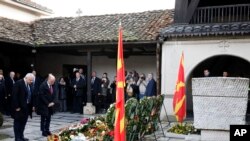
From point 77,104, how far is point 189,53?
18.1ft

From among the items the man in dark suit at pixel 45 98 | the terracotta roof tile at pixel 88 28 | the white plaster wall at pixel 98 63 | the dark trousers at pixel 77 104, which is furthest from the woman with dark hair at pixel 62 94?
the man in dark suit at pixel 45 98

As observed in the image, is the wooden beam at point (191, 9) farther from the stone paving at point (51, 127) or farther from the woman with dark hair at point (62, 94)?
the woman with dark hair at point (62, 94)

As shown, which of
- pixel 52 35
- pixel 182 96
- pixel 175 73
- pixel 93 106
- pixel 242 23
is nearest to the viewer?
pixel 182 96

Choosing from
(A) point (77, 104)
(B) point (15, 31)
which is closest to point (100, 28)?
(A) point (77, 104)

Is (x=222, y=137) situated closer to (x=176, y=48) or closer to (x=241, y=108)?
(x=241, y=108)

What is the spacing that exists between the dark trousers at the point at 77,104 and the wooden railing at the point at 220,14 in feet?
19.3

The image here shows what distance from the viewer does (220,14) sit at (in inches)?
528

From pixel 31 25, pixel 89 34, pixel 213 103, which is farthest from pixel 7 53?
pixel 213 103

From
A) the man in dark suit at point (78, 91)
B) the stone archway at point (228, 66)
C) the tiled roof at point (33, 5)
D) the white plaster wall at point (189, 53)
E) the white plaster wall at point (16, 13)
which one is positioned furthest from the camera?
the tiled roof at point (33, 5)

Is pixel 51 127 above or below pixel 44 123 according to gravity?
below

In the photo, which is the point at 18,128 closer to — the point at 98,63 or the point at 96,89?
the point at 96,89

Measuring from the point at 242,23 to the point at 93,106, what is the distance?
7133 millimetres

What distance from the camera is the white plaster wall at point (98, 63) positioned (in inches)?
673

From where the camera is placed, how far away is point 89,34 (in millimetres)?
15531
